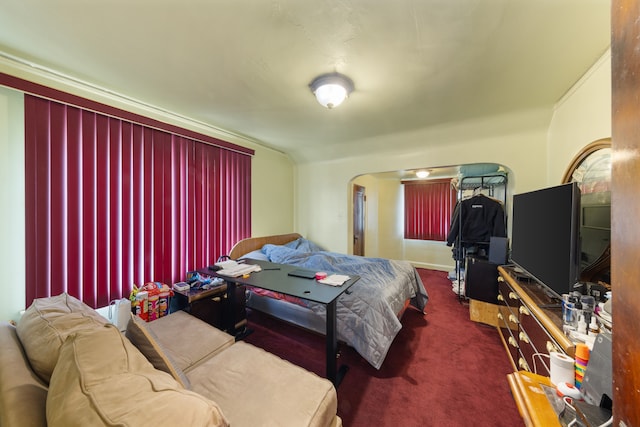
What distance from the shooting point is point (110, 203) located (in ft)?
6.91

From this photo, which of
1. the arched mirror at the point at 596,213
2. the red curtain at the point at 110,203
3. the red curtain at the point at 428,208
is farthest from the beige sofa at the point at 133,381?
the red curtain at the point at 428,208

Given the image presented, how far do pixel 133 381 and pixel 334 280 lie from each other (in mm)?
1505

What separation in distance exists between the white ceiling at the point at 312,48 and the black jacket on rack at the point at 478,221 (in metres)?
1.61

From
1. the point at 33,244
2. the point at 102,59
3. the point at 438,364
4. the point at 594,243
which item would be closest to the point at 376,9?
the point at 102,59

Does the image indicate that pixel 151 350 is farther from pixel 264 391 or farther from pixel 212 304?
pixel 212 304

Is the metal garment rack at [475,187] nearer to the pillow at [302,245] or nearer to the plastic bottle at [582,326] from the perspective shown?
the pillow at [302,245]

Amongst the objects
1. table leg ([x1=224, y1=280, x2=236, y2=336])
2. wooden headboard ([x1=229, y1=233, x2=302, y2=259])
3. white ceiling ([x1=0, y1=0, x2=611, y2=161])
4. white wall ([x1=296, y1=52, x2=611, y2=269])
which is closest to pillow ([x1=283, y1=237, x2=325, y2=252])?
wooden headboard ([x1=229, y1=233, x2=302, y2=259])

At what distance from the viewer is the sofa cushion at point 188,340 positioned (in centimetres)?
141

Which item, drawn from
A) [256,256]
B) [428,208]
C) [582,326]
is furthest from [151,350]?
[428,208]

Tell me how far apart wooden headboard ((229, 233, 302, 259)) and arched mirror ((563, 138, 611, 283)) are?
345cm

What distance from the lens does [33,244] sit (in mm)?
1727

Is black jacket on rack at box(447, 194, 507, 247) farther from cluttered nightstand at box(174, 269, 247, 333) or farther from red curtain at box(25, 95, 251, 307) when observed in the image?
red curtain at box(25, 95, 251, 307)

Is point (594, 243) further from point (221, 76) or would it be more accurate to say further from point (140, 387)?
point (221, 76)

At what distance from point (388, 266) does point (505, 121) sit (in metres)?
2.14
